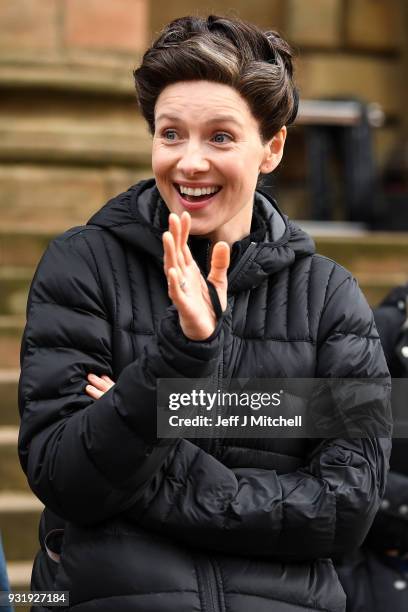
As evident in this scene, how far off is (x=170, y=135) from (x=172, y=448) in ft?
2.13

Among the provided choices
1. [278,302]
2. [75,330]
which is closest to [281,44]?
[278,302]

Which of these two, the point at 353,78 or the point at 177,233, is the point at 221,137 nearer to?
the point at 177,233

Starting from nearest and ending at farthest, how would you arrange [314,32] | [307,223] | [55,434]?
1. [55,434]
2. [307,223]
3. [314,32]

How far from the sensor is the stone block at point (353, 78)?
9555 millimetres

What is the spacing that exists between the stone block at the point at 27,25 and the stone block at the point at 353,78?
11.1 ft

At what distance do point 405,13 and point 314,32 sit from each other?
713 millimetres

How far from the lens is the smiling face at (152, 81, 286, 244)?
2648 mm

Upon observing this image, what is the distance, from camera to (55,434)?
98.4 inches

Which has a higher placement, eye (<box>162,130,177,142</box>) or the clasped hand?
eye (<box>162,130,177,142</box>)

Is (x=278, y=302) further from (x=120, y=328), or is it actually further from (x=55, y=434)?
(x=55, y=434)

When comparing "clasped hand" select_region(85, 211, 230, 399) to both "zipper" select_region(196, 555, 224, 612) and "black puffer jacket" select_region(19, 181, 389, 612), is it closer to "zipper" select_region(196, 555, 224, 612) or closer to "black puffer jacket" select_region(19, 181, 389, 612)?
"black puffer jacket" select_region(19, 181, 389, 612)

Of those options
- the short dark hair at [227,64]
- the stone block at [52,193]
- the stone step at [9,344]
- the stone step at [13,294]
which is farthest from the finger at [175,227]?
the stone block at [52,193]

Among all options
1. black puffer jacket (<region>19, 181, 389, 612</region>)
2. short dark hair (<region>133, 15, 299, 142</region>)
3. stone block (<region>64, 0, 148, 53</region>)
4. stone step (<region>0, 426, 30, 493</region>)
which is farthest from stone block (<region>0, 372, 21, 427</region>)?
short dark hair (<region>133, 15, 299, 142</region>)

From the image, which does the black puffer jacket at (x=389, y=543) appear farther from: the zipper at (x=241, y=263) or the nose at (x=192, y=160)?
the nose at (x=192, y=160)
